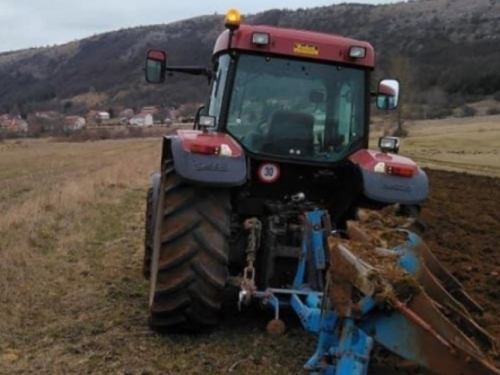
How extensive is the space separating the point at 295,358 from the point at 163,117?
3578 inches

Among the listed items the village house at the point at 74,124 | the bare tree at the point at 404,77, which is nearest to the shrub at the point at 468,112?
the bare tree at the point at 404,77

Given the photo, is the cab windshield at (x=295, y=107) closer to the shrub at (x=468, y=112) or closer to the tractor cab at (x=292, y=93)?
the tractor cab at (x=292, y=93)

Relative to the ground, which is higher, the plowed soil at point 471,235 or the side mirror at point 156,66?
the side mirror at point 156,66

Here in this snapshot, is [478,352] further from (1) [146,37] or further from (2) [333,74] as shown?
(1) [146,37]

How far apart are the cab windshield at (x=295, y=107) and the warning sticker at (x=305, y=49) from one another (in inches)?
3.2

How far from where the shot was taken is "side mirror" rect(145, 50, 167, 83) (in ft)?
23.5

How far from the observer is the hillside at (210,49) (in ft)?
307

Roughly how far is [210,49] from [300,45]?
8727 cm

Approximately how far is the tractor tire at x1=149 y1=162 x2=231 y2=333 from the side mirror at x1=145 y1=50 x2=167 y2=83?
1.99 m

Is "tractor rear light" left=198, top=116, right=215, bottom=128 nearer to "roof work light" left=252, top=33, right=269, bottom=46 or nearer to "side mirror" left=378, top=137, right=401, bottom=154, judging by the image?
"roof work light" left=252, top=33, right=269, bottom=46

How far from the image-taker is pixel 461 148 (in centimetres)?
3803

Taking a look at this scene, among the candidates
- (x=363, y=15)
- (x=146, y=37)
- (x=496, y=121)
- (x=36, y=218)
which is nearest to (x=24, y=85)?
(x=146, y=37)

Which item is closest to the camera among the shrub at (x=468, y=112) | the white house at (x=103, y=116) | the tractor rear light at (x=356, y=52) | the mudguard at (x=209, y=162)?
the mudguard at (x=209, y=162)

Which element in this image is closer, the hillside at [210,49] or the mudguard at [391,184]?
the mudguard at [391,184]
